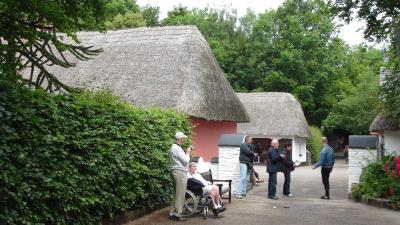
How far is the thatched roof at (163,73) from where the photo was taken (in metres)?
18.3

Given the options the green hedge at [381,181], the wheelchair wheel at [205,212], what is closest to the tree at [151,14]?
the green hedge at [381,181]

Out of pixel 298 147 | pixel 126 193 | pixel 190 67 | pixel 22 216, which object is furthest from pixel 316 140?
pixel 22 216

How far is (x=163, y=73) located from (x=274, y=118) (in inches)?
733

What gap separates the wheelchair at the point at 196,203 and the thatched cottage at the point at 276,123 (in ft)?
83.6

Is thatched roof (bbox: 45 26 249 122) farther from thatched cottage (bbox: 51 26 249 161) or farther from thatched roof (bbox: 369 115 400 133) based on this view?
thatched roof (bbox: 369 115 400 133)

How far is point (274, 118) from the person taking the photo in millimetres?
36438

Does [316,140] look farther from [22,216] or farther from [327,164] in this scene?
[22,216]

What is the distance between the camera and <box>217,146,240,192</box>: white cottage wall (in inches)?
581

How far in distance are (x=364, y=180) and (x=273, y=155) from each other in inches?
110

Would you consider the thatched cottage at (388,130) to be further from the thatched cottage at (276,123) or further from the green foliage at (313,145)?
the green foliage at (313,145)

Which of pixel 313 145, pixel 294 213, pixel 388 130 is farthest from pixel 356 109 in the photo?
pixel 294 213

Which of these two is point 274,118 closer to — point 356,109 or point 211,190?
point 356,109

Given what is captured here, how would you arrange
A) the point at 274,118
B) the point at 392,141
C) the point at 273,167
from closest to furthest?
the point at 273,167 → the point at 392,141 → the point at 274,118

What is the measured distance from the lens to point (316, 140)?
129 ft
